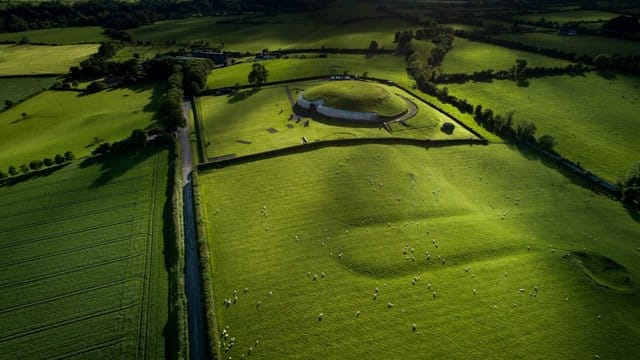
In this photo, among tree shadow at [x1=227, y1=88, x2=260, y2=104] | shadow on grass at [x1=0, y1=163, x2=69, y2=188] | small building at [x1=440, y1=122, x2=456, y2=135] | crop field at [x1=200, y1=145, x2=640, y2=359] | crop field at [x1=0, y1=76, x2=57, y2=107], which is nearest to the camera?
crop field at [x1=200, y1=145, x2=640, y2=359]

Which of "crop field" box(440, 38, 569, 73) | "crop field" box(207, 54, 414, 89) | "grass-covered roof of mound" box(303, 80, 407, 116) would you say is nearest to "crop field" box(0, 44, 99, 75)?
"crop field" box(207, 54, 414, 89)

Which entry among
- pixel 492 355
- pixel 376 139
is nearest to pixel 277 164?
pixel 376 139

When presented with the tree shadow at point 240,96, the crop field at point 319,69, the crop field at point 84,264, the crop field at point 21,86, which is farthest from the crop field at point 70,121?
the crop field at point 319,69

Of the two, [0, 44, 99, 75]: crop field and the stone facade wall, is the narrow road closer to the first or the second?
the stone facade wall

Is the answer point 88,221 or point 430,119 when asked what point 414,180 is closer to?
point 430,119

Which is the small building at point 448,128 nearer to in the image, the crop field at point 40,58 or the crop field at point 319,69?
the crop field at point 319,69

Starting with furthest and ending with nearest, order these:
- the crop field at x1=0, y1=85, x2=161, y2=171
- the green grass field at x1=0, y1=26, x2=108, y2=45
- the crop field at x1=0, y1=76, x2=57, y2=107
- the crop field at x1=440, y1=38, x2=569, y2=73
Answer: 1. the green grass field at x1=0, y1=26, x2=108, y2=45
2. the crop field at x1=440, y1=38, x2=569, y2=73
3. the crop field at x1=0, y1=76, x2=57, y2=107
4. the crop field at x1=0, y1=85, x2=161, y2=171
